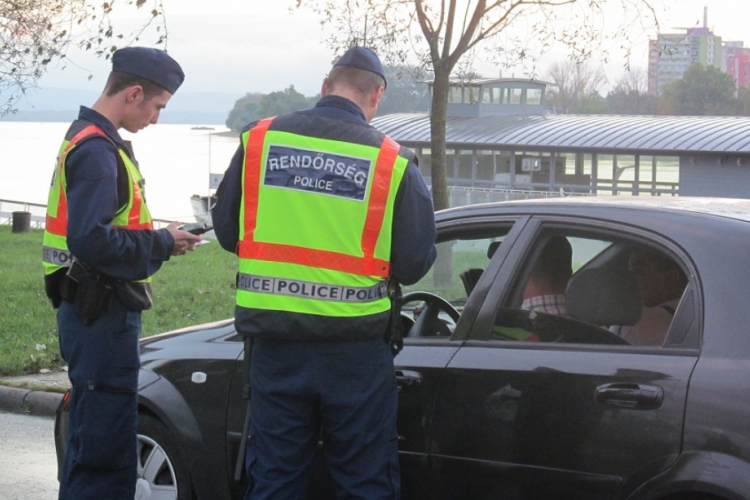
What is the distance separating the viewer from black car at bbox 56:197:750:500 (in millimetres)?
2873

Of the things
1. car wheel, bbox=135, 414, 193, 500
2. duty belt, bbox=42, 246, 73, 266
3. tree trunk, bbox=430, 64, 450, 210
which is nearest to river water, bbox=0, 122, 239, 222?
tree trunk, bbox=430, 64, 450, 210

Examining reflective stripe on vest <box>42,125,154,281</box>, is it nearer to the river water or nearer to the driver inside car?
the driver inside car

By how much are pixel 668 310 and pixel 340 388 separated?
110 centimetres

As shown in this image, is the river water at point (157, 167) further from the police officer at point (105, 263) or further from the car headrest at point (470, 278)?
the car headrest at point (470, 278)

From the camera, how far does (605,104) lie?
292 ft

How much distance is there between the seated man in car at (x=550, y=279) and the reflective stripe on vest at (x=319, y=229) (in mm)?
609

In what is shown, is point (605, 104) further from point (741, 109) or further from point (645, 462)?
point (645, 462)

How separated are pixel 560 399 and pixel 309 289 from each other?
833 mm

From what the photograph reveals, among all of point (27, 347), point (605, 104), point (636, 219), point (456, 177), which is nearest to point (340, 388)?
point (636, 219)

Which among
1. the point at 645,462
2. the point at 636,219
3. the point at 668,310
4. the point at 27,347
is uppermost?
the point at 636,219

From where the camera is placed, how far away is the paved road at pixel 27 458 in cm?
530

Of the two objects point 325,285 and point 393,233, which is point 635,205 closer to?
point 393,233

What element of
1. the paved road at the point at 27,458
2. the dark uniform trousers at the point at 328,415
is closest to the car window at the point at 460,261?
the dark uniform trousers at the point at 328,415

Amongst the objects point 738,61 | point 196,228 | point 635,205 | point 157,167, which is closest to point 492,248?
point 635,205
